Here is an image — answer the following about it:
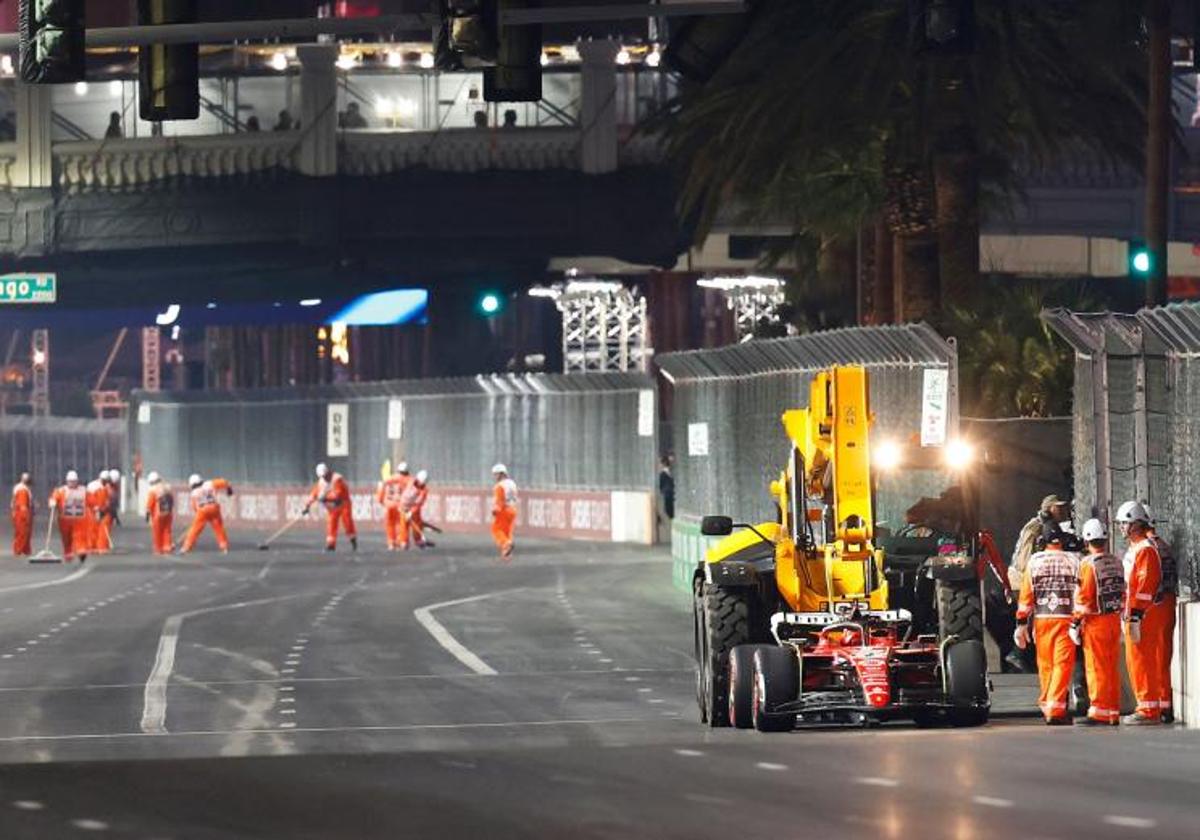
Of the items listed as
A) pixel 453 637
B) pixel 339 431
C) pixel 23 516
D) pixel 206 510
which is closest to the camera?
pixel 453 637

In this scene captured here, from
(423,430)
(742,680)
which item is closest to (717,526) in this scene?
(742,680)

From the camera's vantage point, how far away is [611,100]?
5884 cm

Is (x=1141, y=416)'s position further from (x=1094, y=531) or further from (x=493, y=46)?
(x=493, y=46)

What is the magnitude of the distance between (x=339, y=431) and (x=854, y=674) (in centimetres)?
5206

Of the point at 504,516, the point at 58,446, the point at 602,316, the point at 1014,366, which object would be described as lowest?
the point at 504,516

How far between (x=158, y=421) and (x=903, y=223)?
4903cm

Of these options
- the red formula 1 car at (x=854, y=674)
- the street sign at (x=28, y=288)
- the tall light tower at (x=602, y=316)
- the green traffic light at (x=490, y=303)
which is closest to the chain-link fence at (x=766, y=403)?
the red formula 1 car at (x=854, y=674)

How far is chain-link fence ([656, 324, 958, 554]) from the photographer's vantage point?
27250mm

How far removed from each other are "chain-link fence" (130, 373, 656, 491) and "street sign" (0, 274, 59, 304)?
925 centimetres

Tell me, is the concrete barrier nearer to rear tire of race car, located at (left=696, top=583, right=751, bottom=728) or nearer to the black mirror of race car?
rear tire of race car, located at (left=696, top=583, right=751, bottom=728)

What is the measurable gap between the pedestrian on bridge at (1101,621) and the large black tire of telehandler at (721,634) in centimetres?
243

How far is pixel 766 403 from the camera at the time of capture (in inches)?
1344

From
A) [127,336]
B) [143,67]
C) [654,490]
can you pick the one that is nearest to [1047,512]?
[143,67]

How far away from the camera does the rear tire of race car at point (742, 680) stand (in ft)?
63.6
